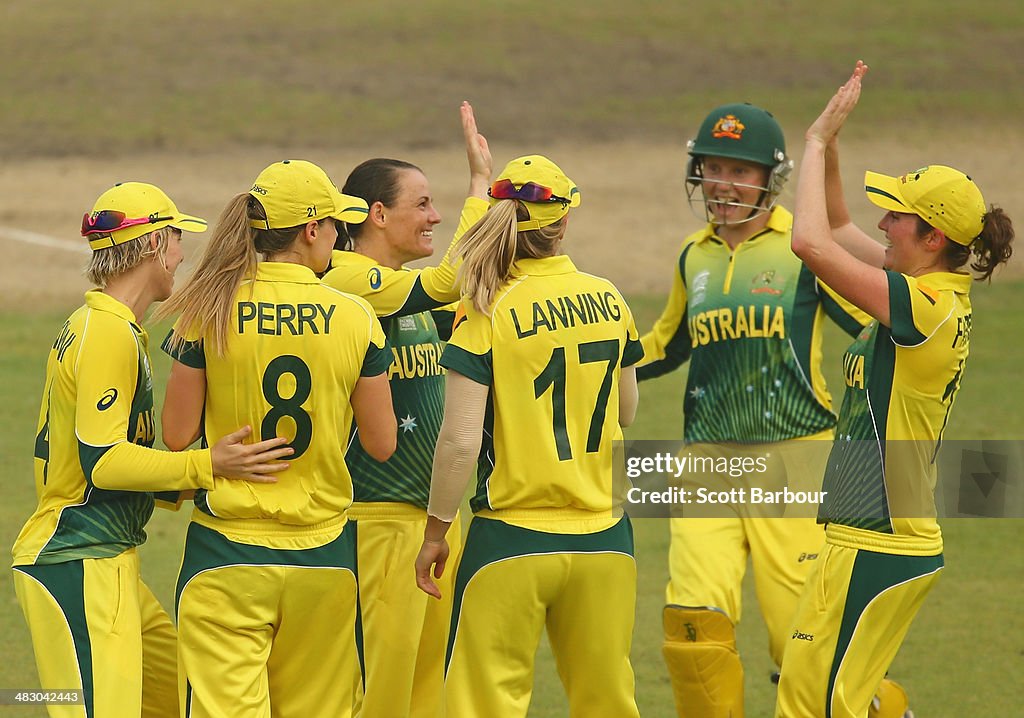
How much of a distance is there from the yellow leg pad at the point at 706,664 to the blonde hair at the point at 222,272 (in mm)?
2242

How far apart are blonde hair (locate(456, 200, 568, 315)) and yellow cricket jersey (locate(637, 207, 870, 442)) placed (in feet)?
5.27

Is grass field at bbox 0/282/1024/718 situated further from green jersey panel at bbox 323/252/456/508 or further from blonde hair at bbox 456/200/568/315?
blonde hair at bbox 456/200/568/315

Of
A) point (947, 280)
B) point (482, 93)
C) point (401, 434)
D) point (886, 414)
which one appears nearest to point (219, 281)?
point (401, 434)

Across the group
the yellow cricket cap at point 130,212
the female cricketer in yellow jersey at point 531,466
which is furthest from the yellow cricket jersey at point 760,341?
the yellow cricket cap at point 130,212

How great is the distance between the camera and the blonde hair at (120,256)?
4.88 m

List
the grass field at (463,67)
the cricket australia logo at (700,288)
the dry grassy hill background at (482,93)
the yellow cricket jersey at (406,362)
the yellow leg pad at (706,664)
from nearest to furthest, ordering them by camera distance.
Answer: the yellow cricket jersey at (406,362) < the yellow leg pad at (706,664) < the cricket australia logo at (700,288) < the dry grassy hill background at (482,93) < the grass field at (463,67)

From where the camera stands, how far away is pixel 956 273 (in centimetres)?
521

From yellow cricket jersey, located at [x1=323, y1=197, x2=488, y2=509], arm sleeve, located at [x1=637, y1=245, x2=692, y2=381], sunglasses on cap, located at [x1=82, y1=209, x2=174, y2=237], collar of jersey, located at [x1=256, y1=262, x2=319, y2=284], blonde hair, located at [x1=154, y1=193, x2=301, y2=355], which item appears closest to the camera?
blonde hair, located at [x1=154, y1=193, x2=301, y2=355]

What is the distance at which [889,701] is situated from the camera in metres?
5.71

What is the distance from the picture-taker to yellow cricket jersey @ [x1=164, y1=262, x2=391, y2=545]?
462 cm

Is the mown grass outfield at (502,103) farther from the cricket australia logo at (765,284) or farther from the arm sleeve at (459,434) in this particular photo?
the arm sleeve at (459,434)

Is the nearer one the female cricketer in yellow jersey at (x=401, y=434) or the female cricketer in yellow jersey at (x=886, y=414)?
the female cricketer in yellow jersey at (x=886, y=414)

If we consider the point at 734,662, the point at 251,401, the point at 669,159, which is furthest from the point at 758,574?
the point at 669,159

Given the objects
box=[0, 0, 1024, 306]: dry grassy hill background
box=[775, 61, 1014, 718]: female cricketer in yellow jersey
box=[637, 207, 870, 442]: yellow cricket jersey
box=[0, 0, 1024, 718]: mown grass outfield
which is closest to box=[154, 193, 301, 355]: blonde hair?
box=[775, 61, 1014, 718]: female cricketer in yellow jersey
